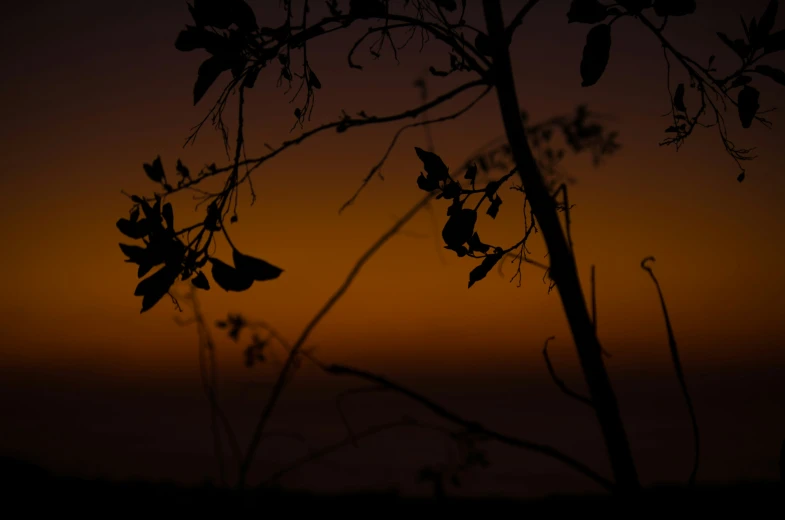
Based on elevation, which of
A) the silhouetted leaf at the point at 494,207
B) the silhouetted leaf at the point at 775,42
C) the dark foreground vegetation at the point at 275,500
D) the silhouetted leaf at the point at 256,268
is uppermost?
→ the silhouetted leaf at the point at 775,42

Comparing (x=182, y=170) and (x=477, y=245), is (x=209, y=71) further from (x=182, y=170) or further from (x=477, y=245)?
(x=477, y=245)

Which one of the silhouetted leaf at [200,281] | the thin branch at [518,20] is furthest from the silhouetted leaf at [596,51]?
the silhouetted leaf at [200,281]

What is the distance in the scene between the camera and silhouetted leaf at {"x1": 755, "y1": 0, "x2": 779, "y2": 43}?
121cm

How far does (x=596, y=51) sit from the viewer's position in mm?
1237

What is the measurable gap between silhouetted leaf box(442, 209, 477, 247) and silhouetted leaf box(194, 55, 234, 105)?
22.0 inches

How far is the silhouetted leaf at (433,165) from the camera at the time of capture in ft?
4.13

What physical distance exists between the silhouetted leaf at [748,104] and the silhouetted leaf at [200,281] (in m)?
1.20

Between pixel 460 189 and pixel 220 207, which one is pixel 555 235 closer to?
pixel 460 189

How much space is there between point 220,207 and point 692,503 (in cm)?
116

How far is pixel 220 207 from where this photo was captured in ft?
4.11

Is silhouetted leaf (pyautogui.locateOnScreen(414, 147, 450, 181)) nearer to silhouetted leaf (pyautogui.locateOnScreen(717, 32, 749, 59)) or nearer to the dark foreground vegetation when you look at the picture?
silhouetted leaf (pyautogui.locateOnScreen(717, 32, 749, 59))

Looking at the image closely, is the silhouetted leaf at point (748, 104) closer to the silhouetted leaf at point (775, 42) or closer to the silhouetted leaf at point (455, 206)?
the silhouetted leaf at point (775, 42)

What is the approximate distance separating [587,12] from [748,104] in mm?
418

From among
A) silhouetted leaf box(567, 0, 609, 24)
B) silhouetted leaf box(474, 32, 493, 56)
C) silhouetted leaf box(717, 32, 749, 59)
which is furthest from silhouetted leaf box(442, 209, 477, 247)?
silhouetted leaf box(717, 32, 749, 59)
